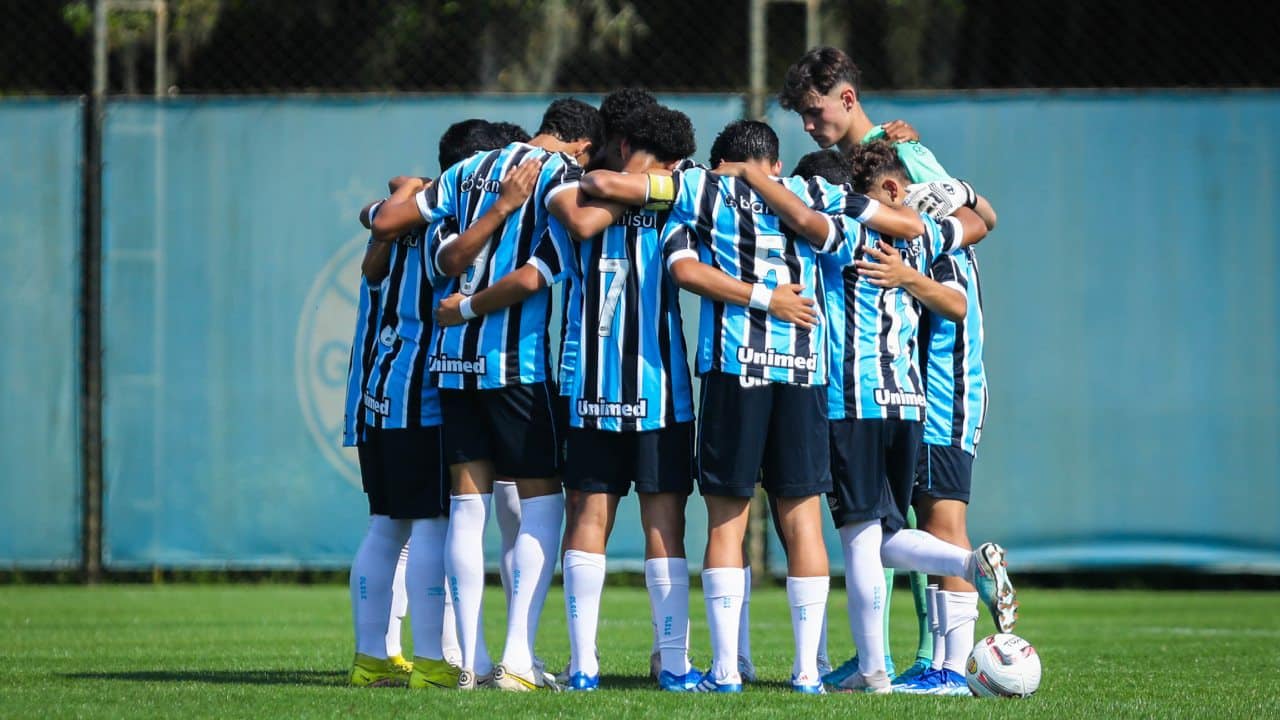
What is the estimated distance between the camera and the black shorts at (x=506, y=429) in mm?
5559

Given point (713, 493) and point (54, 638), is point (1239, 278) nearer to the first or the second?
point (713, 493)

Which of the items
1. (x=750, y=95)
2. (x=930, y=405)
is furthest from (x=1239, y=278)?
(x=930, y=405)

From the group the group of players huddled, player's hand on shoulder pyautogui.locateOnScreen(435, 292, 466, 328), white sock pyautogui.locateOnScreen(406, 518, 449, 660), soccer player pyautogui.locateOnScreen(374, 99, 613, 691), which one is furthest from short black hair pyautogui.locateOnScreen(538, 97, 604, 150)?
white sock pyautogui.locateOnScreen(406, 518, 449, 660)

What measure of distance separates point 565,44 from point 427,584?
9.87m

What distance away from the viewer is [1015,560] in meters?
10.1

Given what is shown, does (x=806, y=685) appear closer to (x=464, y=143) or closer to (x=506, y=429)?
(x=506, y=429)

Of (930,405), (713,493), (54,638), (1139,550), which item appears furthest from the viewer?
(1139,550)

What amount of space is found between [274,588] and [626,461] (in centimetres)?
538

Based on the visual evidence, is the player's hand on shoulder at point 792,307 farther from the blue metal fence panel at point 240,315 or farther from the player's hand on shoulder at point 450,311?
the blue metal fence panel at point 240,315

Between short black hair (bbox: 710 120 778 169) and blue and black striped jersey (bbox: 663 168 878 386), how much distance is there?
18 centimetres

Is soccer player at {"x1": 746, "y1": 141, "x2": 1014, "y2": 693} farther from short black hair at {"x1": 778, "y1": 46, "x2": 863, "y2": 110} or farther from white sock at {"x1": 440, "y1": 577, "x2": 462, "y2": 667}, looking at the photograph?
white sock at {"x1": 440, "y1": 577, "x2": 462, "y2": 667}

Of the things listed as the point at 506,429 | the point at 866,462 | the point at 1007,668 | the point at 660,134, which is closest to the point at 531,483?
the point at 506,429

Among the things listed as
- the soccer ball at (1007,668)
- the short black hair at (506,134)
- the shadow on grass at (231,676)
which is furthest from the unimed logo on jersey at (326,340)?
the soccer ball at (1007,668)

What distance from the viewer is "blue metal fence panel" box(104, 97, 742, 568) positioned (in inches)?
405
